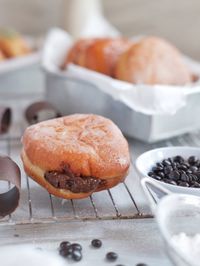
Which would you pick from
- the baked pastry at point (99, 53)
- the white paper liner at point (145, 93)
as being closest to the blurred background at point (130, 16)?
the baked pastry at point (99, 53)

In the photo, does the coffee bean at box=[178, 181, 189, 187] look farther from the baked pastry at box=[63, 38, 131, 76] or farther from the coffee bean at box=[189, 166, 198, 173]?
the baked pastry at box=[63, 38, 131, 76]

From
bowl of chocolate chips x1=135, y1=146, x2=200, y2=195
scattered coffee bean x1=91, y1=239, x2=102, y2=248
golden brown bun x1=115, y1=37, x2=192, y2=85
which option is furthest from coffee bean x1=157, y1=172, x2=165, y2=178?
golden brown bun x1=115, y1=37, x2=192, y2=85

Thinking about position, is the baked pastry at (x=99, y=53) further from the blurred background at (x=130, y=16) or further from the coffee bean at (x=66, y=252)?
the coffee bean at (x=66, y=252)

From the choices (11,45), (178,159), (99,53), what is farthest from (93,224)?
(11,45)

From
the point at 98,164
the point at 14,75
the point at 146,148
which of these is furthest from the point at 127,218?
the point at 14,75

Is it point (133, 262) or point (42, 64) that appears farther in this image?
point (42, 64)

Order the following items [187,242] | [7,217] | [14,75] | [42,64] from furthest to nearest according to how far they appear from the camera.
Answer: [14,75]
[42,64]
[7,217]
[187,242]

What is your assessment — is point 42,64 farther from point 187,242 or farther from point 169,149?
point 187,242
